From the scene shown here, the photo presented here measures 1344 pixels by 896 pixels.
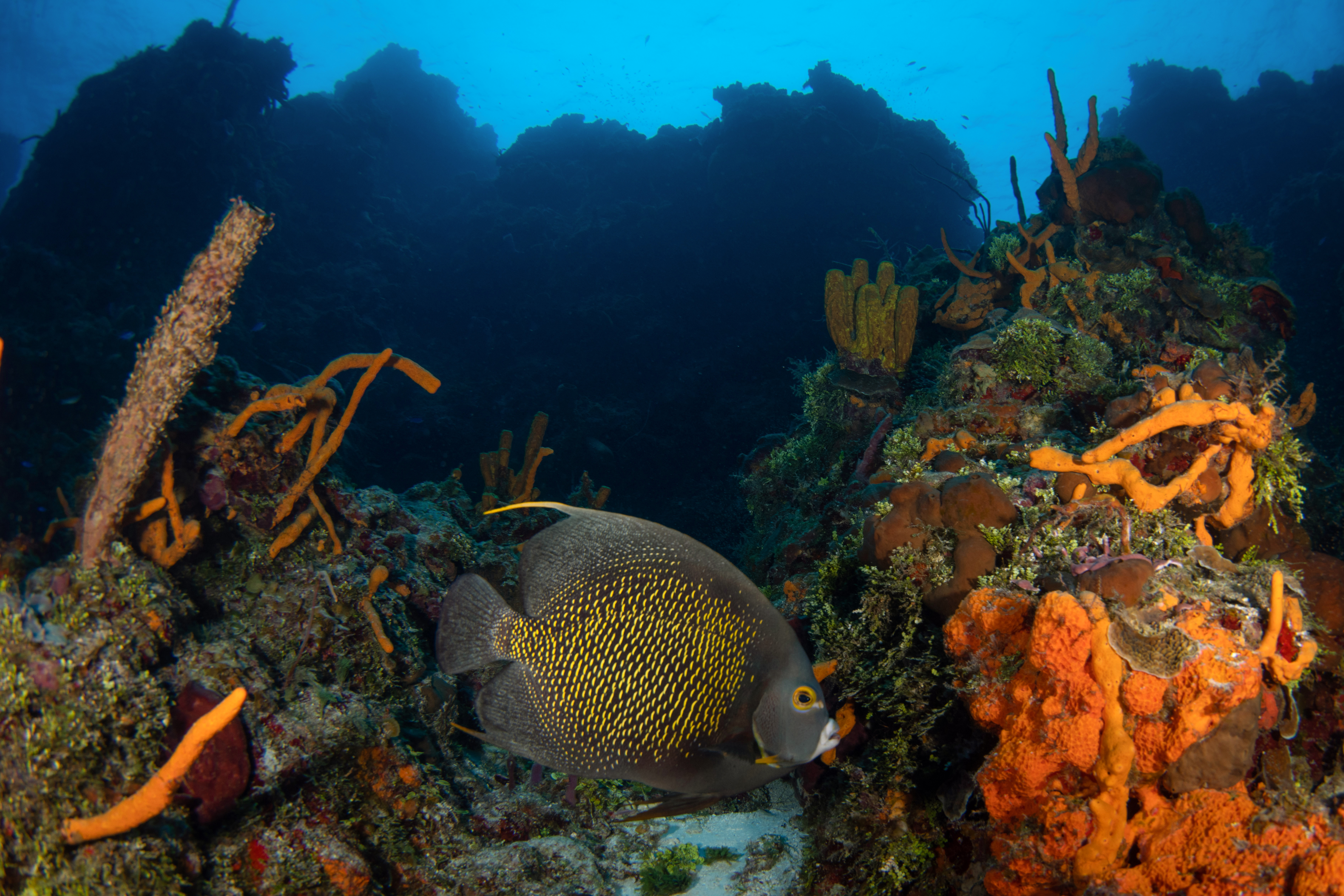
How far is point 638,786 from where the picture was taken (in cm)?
355

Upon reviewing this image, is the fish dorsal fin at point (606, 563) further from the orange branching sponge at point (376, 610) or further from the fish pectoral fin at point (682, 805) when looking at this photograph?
the orange branching sponge at point (376, 610)

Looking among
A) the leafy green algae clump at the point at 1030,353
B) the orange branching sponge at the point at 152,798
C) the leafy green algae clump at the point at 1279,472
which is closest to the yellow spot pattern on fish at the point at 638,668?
the orange branching sponge at the point at 152,798

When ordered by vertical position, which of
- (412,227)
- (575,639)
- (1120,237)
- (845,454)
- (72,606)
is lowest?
(72,606)

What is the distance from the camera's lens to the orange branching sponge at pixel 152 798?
1.49 metres

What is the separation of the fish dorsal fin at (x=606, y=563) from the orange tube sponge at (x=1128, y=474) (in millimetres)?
1200

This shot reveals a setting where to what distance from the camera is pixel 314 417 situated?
12.4ft

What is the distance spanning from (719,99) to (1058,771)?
24.5 meters

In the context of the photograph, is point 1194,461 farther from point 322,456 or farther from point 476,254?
point 476,254

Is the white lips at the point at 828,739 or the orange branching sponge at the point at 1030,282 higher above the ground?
the orange branching sponge at the point at 1030,282

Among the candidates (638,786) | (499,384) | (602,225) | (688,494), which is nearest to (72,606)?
(638,786)

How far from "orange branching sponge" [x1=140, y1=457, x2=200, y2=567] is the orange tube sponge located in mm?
4093

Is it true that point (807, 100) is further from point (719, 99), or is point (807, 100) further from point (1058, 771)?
point (1058, 771)

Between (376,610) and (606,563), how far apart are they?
2766 millimetres

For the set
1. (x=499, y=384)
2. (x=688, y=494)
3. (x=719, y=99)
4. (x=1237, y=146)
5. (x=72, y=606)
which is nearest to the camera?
(x=72, y=606)
